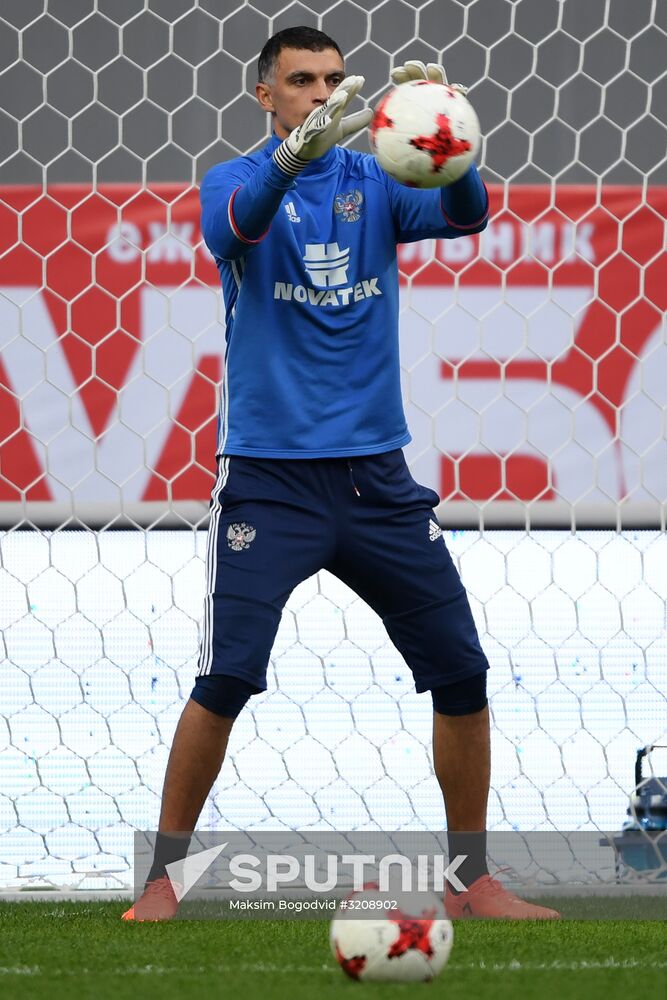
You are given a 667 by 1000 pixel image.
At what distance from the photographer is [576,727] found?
3152mm

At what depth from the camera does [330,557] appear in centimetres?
224

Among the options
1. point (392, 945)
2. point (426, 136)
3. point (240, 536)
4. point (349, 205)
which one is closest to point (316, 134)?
point (426, 136)

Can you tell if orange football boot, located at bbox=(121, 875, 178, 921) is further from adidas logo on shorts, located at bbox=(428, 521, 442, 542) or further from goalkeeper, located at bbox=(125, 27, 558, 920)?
adidas logo on shorts, located at bbox=(428, 521, 442, 542)

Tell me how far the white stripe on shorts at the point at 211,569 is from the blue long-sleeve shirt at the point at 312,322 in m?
0.04

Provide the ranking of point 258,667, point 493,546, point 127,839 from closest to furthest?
point 258,667
point 127,839
point 493,546

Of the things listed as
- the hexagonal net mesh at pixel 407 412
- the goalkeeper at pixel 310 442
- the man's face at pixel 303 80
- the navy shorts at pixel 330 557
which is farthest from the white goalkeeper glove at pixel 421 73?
the hexagonal net mesh at pixel 407 412

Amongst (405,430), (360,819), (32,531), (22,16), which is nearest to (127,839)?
(360,819)

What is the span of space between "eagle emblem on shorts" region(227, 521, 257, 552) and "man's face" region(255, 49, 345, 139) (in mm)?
612

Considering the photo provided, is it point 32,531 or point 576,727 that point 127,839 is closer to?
point 32,531

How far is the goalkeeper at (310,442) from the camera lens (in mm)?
2191

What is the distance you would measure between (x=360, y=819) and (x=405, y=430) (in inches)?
40.3

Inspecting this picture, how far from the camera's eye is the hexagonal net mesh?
3090mm

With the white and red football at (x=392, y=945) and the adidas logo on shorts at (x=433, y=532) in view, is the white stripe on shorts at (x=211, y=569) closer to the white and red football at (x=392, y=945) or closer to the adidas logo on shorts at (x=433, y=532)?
the adidas logo on shorts at (x=433, y=532)

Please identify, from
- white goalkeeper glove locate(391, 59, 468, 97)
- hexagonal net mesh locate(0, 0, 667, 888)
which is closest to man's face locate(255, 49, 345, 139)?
white goalkeeper glove locate(391, 59, 468, 97)
